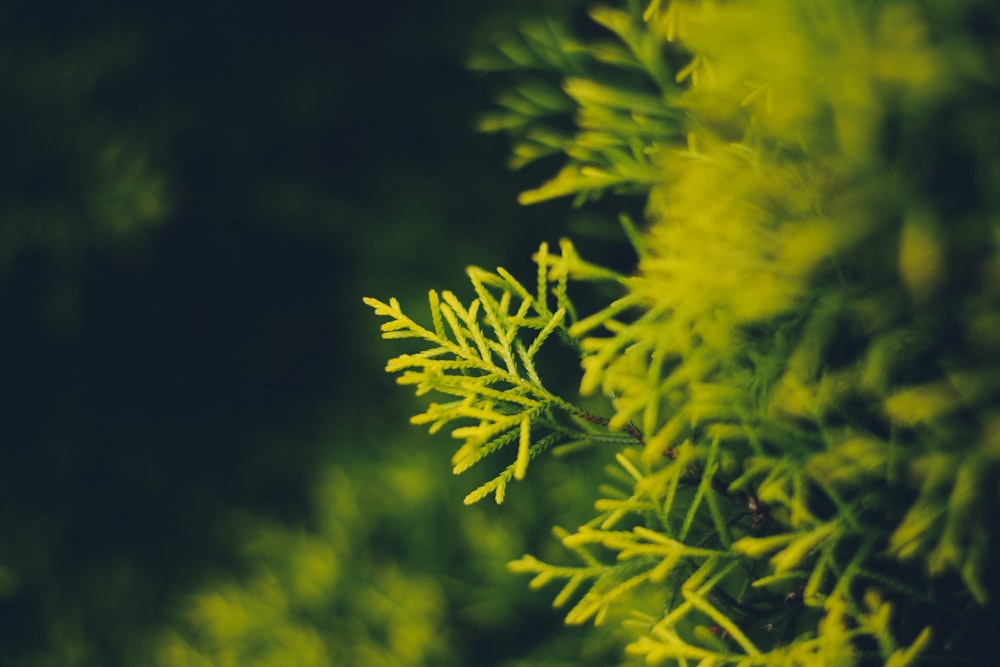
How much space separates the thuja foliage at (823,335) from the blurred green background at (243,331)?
3.07 feet

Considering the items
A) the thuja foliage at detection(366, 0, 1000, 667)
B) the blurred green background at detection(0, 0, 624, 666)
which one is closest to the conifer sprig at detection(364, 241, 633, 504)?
the thuja foliage at detection(366, 0, 1000, 667)

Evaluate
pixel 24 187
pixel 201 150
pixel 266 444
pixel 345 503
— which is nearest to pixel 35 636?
pixel 266 444

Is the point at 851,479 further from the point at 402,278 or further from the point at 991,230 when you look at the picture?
the point at 402,278

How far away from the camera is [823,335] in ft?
2.55

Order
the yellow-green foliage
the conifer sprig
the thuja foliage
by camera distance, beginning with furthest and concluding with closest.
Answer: the yellow-green foliage
the conifer sprig
the thuja foliage

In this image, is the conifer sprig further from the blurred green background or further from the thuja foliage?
the blurred green background

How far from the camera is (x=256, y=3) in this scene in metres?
2.12

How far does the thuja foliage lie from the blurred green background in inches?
36.8

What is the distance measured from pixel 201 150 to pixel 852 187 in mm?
1912

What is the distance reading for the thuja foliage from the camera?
693 millimetres

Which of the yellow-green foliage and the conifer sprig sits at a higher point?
the conifer sprig

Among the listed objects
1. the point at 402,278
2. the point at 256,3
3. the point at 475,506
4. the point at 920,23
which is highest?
the point at 256,3

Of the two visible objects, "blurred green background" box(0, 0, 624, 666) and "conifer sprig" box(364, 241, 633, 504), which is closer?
"conifer sprig" box(364, 241, 633, 504)

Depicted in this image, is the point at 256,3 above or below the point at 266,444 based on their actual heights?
above
